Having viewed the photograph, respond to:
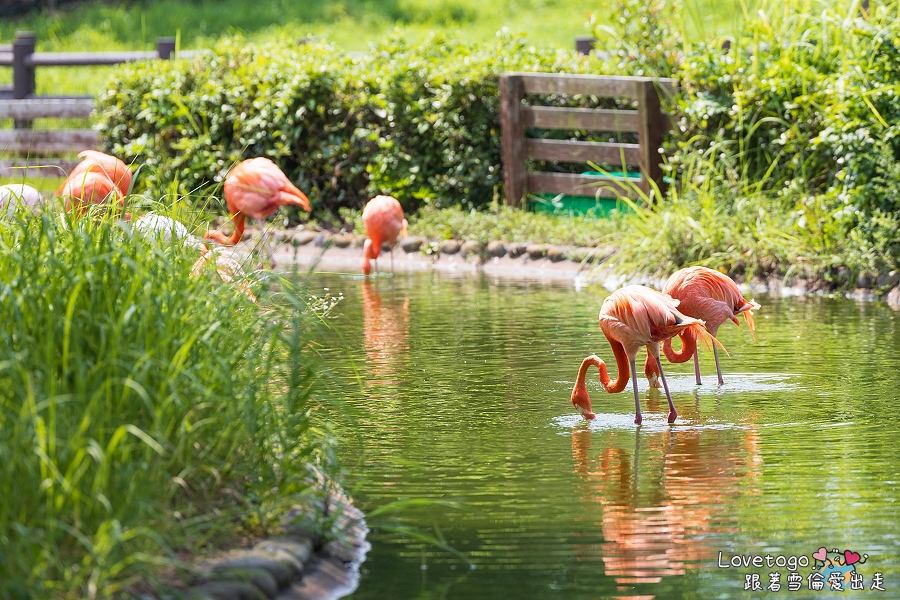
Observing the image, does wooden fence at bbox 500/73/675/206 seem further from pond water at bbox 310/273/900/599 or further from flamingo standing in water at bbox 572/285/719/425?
flamingo standing in water at bbox 572/285/719/425

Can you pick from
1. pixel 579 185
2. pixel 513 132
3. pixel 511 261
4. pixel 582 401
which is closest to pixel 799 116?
pixel 579 185

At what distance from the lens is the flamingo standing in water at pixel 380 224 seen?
11.4m

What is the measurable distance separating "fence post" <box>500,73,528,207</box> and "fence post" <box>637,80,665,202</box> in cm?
142

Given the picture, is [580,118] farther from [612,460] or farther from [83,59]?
[612,460]

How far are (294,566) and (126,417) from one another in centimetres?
69

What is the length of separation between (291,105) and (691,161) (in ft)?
15.4

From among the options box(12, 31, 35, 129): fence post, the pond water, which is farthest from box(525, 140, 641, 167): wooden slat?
box(12, 31, 35, 129): fence post

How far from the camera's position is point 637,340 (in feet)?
21.2

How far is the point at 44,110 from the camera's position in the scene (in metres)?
17.1

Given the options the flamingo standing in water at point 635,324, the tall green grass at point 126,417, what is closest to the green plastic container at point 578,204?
the flamingo standing in water at point 635,324

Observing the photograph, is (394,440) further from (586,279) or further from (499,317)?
(586,279)

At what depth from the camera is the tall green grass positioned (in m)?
3.76

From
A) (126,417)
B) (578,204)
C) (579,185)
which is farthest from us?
(578,204)

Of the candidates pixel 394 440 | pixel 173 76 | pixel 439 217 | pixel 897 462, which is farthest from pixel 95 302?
pixel 173 76
